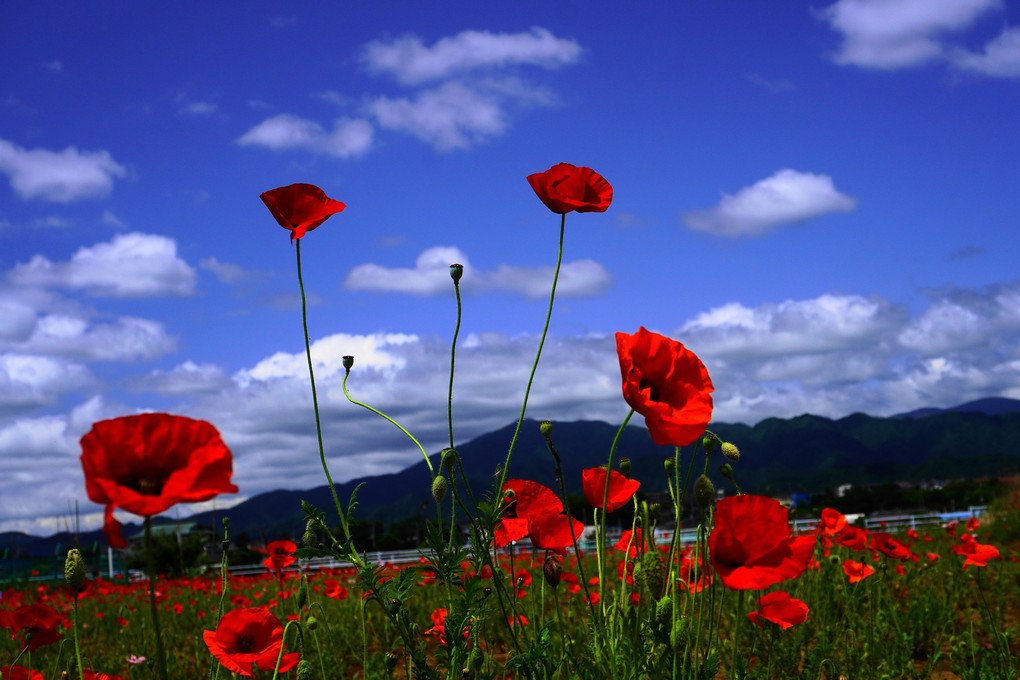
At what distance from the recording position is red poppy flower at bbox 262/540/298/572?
10.3 feet

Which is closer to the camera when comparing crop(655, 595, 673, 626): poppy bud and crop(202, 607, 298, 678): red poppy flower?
crop(655, 595, 673, 626): poppy bud

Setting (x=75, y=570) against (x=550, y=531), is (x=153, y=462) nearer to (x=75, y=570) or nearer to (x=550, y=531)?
(x=75, y=570)

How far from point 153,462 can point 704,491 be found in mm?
1146

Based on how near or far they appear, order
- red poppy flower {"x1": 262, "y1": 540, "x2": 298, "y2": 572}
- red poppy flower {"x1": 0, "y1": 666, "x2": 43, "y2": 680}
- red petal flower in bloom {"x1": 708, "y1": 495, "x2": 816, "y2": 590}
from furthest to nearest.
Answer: red poppy flower {"x1": 262, "y1": 540, "x2": 298, "y2": 572} < red poppy flower {"x1": 0, "y1": 666, "x2": 43, "y2": 680} < red petal flower in bloom {"x1": 708, "y1": 495, "x2": 816, "y2": 590}

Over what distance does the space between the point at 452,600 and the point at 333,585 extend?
3.79 m

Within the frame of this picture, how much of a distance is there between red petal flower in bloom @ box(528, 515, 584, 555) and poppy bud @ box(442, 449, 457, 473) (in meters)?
0.34

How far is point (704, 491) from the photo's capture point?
5.41 feet

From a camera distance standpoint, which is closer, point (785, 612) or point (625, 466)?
point (625, 466)

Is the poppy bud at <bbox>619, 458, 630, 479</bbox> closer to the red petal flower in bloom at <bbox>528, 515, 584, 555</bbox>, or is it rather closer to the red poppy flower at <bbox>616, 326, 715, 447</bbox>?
the red petal flower in bloom at <bbox>528, 515, 584, 555</bbox>

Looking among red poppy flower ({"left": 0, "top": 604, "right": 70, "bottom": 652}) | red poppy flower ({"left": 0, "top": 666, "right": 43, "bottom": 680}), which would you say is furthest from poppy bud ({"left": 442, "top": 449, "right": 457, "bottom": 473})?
red poppy flower ({"left": 0, "top": 604, "right": 70, "bottom": 652})

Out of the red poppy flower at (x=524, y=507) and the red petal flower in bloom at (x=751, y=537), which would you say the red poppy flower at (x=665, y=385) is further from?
the red poppy flower at (x=524, y=507)

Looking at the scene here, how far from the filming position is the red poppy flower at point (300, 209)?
72.2 inches

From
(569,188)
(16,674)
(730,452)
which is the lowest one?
(16,674)

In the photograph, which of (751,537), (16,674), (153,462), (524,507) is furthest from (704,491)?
(16,674)
